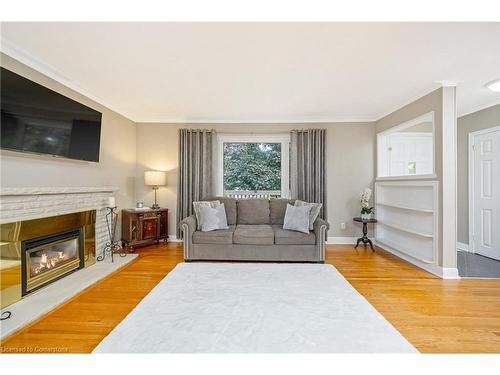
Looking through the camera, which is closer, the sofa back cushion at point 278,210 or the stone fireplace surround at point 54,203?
the stone fireplace surround at point 54,203

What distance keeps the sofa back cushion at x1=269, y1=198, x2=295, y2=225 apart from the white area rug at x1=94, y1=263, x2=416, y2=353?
157cm

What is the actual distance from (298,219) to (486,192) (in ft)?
10.2

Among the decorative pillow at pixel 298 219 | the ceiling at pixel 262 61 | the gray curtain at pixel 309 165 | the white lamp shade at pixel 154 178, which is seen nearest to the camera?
the ceiling at pixel 262 61

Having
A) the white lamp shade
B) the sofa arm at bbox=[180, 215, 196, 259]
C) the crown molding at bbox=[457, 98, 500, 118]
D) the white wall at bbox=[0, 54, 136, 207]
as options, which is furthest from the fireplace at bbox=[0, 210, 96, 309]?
the crown molding at bbox=[457, 98, 500, 118]

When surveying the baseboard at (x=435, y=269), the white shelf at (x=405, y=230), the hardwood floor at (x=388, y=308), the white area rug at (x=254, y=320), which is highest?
the white shelf at (x=405, y=230)

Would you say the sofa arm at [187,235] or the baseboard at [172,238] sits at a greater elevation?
the sofa arm at [187,235]

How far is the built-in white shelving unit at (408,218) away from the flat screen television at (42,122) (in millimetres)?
4582

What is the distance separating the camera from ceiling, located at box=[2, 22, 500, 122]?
6.32 ft

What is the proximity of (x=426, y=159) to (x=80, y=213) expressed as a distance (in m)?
6.17

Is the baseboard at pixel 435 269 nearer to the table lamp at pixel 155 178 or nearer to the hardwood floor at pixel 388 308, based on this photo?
the hardwood floor at pixel 388 308

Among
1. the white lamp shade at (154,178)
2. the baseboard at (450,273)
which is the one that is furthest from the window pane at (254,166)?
the baseboard at (450,273)

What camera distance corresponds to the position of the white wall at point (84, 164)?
2.29 m

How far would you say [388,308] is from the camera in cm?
220
